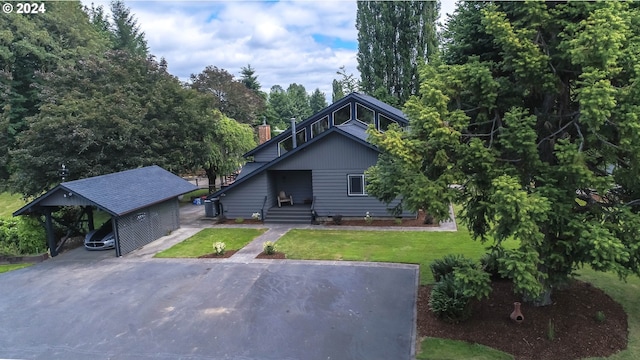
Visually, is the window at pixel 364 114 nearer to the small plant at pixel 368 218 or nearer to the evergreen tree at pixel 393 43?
the small plant at pixel 368 218

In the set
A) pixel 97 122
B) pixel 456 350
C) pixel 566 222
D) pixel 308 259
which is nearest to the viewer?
pixel 566 222

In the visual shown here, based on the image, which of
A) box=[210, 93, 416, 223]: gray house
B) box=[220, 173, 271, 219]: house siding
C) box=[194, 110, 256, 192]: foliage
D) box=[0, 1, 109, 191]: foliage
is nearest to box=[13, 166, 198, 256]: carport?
box=[220, 173, 271, 219]: house siding

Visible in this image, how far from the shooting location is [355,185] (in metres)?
20.0

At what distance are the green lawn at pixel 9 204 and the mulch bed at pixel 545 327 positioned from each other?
2949 cm

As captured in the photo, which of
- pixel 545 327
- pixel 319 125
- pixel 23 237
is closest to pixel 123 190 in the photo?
pixel 23 237

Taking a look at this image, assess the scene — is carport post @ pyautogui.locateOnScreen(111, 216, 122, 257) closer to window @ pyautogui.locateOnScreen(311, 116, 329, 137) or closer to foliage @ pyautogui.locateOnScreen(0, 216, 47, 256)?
foliage @ pyautogui.locateOnScreen(0, 216, 47, 256)

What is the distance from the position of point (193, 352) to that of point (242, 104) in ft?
112

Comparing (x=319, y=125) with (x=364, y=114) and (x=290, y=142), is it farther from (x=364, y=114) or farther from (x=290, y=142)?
Answer: (x=364, y=114)

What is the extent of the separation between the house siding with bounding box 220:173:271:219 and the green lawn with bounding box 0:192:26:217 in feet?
52.9

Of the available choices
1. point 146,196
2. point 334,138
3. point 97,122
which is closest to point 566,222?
point 334,138

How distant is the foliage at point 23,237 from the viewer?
15867mm

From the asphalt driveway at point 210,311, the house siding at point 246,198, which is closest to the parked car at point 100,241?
the asphalt driveway at point 210,311

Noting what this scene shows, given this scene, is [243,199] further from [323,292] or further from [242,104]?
[242,104]

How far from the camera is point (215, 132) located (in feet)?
87.1
